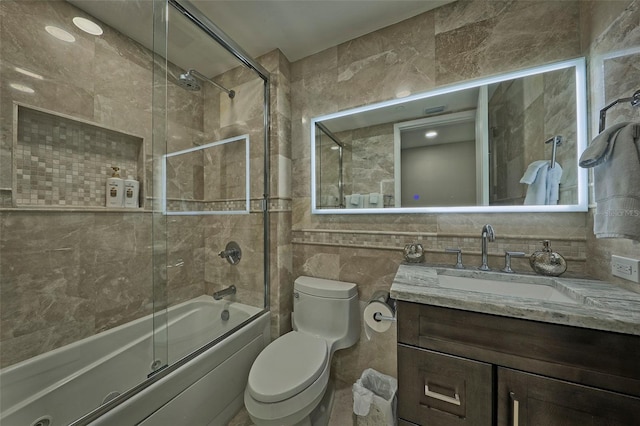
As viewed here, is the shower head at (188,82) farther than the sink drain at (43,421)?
Yes

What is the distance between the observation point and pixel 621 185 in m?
0.75

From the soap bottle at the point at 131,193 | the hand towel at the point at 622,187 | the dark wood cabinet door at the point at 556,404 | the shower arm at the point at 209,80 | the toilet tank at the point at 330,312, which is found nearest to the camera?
the dark wood cabinet door at the point at 556,404

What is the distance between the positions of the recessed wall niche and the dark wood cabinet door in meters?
2.16

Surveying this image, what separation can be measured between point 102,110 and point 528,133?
8.12 feet

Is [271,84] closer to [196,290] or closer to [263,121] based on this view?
[263,121]

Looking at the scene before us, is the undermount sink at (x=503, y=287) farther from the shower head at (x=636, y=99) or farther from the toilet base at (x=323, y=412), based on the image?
the toilet base at (x=323, y=412)

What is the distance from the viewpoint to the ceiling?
1.28 metres

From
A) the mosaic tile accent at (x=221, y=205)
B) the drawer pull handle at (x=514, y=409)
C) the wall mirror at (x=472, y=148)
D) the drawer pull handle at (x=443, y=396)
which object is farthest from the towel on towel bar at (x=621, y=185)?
the mosaic tile accent at (x=221, y=205)

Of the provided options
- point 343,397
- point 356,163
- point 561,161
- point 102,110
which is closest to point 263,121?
point 356,163

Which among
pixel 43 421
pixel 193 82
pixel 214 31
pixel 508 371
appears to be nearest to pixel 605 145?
pixel 508 371

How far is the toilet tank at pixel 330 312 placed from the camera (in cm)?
137

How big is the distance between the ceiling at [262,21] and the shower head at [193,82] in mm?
50

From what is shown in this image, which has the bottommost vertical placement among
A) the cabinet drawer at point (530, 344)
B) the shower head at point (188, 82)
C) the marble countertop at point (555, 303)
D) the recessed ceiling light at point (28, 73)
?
the cabinet drawer at point (530, 344)

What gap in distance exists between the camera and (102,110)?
4.55 feet
